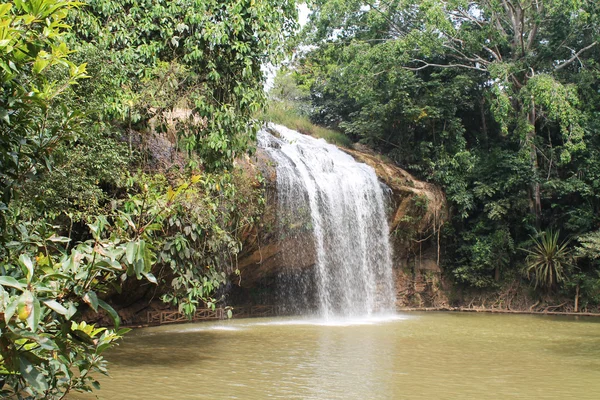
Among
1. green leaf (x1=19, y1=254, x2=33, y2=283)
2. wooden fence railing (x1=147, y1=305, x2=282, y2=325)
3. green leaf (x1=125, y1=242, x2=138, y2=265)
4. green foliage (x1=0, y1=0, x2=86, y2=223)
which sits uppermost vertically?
green foliage (x1=0, y1=0, x2=86, y2=223)

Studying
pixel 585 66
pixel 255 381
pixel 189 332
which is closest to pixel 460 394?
pixel 255 381

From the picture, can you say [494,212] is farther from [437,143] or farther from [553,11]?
[553,11]

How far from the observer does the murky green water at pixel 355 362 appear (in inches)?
232

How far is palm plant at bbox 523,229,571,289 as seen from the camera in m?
15.0

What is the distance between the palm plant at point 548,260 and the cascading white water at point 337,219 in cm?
379

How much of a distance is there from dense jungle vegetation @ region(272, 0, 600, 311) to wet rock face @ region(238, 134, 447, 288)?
0.76 metres

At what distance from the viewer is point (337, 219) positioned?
13.9 m

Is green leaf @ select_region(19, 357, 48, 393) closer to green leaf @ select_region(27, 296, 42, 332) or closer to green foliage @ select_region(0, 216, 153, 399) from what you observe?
green foliage @ select_region(0, 216, 153, 399)

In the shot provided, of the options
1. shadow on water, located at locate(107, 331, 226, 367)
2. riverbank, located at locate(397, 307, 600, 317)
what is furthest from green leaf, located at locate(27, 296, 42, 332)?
riverbank, located at locate(397, 307, 600, 317)

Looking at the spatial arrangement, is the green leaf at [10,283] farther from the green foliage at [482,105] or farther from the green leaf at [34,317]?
the green foliage at [482,105]

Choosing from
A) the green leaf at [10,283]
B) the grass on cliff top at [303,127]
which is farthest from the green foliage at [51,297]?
the grass on cliff top at [303,127]

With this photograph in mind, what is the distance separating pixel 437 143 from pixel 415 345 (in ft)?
31.8

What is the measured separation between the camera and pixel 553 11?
14.6 m

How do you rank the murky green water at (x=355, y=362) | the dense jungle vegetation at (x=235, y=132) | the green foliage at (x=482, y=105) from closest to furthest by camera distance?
the dense jungle vegetation at (x=235, y=132) → the murky green water at (x=355, y=362) → the green foliage at (x=482, y=105)
